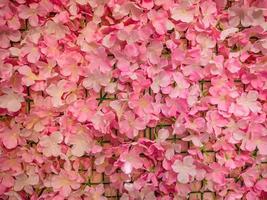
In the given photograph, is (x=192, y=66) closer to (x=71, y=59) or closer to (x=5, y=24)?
(x=71, y=59)

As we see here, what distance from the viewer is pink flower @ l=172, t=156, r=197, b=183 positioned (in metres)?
1.13

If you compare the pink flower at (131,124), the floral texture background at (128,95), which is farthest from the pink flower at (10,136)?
the pink flower at (131,124)

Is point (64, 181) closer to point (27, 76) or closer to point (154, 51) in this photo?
point (27, 76)

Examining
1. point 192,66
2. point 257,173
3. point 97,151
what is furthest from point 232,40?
point 97,151

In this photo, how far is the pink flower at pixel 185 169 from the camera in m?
1.13

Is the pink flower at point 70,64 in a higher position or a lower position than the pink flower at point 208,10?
lower

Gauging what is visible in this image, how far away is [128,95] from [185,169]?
0.25m

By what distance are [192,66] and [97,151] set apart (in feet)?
1.13

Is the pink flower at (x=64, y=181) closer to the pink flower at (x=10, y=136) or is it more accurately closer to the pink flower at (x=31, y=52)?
the pink flower at (x=10, y=136)

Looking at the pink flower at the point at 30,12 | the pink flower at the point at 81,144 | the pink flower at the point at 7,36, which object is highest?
the pink flower at the point at 30,12

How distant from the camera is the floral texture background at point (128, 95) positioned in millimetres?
1120

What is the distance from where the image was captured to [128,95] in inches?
44.3

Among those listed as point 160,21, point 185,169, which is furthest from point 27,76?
point 185,169

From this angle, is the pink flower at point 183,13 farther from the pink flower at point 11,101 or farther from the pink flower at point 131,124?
the pink flower at point 11,101
